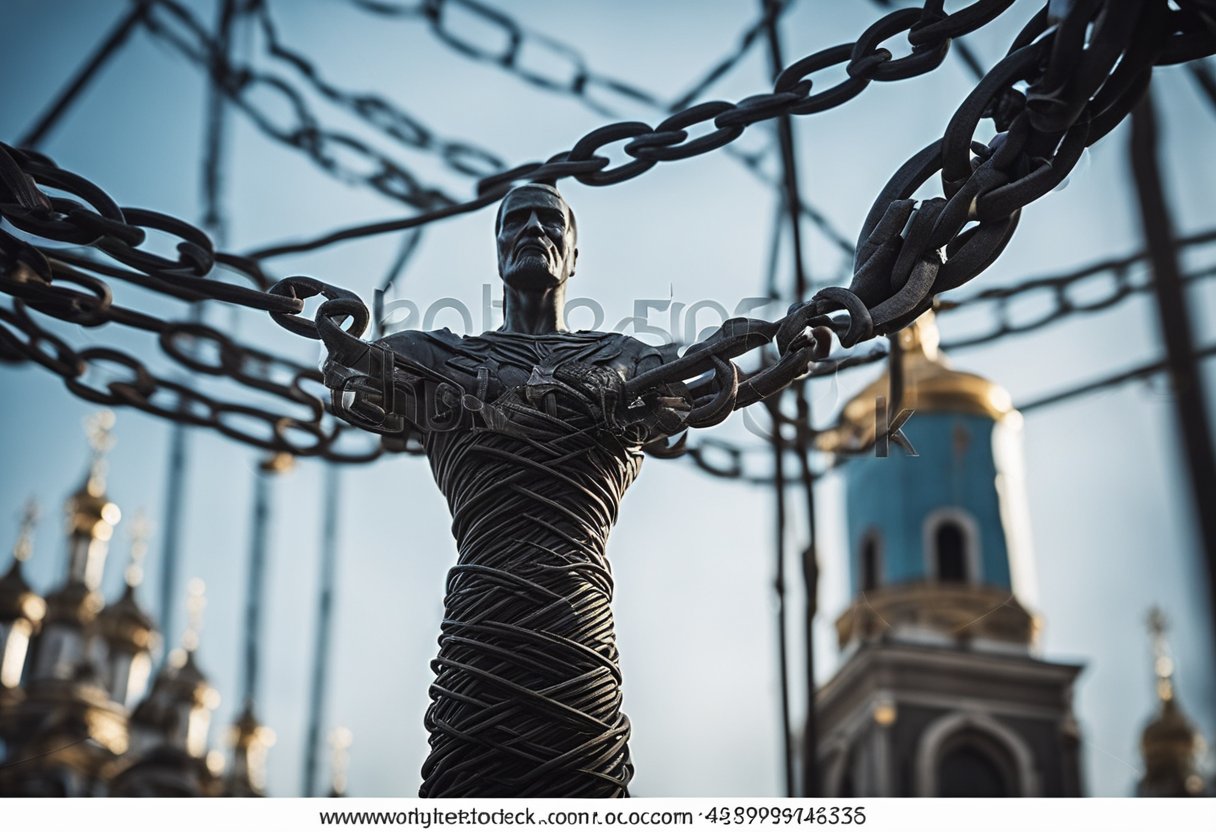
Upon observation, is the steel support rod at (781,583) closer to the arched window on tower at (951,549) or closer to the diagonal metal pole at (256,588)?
the diagonal metal pole at (256,588)

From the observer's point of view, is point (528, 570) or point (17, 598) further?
point (17, 598)

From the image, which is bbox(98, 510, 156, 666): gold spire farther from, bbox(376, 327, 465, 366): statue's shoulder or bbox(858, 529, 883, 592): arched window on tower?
bbox(376, 327, 465, 366): statue's shoulder

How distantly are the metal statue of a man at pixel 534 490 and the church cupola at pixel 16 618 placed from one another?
1869 centimetres

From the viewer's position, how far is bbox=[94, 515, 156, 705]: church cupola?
72.8 ft

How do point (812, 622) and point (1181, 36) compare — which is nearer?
point (1181, 36)

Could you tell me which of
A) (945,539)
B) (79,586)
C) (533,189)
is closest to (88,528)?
(79,586)

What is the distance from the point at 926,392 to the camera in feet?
53.9

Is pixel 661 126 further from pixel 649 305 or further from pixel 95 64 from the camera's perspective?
pixel 95 64

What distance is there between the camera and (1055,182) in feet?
9.02

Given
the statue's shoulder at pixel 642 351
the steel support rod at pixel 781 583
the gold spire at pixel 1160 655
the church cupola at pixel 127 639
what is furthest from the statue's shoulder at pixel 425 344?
the church cupola at pixel 127 639

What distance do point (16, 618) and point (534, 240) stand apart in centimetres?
1940

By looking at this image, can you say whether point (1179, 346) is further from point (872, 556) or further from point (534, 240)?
point (872, 556)
